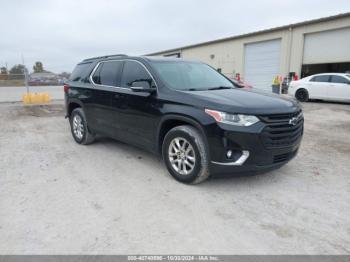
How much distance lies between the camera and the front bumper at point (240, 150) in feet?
11.6

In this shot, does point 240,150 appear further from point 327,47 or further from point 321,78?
point 327,47

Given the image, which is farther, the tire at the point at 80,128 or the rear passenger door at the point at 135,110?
the tire at the point at 80,128

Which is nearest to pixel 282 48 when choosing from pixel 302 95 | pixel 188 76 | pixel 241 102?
pixel 302 95

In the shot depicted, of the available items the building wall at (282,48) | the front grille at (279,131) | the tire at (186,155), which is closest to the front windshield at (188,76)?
the tire at (186,155)

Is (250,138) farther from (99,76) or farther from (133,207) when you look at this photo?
(99,76)

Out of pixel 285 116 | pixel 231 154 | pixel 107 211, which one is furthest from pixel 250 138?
pixel 107 211

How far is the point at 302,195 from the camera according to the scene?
3715 millimetres

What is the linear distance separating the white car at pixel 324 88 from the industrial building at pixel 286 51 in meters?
4.44

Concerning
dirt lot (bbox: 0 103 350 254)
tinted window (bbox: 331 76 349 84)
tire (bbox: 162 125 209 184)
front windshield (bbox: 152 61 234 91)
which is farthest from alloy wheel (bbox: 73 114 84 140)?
tinted window (bbox: 331 76 349 84)

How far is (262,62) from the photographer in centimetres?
2219

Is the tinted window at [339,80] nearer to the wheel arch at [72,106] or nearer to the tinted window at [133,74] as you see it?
the tinted window at [133,74]

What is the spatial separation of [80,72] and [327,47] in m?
16.5

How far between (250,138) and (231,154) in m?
0.31

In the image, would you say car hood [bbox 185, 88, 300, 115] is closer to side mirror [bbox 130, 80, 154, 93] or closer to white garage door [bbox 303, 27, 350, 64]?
side mirror [bbox 130, 80, 154, 93]
